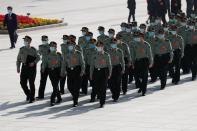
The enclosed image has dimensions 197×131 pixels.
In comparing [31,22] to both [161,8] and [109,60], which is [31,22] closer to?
[161,8]

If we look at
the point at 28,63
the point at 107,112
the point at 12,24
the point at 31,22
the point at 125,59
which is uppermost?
the point at 12,24

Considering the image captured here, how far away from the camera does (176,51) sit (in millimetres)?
24359

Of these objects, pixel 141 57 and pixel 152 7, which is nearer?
pixel 141 57

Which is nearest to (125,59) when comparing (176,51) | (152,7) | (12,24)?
(176,51)

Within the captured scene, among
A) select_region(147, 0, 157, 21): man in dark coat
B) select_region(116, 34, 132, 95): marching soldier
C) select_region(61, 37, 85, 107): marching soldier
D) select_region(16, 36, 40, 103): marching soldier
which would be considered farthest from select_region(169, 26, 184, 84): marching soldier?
select_region(147, 0, 157, 21): man in dark coat

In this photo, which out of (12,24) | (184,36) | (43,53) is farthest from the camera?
(12,24)

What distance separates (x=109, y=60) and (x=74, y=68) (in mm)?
1041

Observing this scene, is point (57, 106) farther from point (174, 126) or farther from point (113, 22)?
point (113, 22)

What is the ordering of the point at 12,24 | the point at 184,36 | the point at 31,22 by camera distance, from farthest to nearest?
1. the point at 31,22
2. the point at 12,24
3. the point at 184,36

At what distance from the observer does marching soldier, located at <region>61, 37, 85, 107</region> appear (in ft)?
69.7

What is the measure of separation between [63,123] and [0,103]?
3861 millimetres

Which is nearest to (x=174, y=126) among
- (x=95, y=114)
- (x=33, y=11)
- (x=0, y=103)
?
(x=95, y=114)

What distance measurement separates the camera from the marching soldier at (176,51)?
2420cm

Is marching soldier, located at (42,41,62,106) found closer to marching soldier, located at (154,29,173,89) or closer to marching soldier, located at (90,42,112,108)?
Answer: marching soldier, located at (90,42,112,108)
